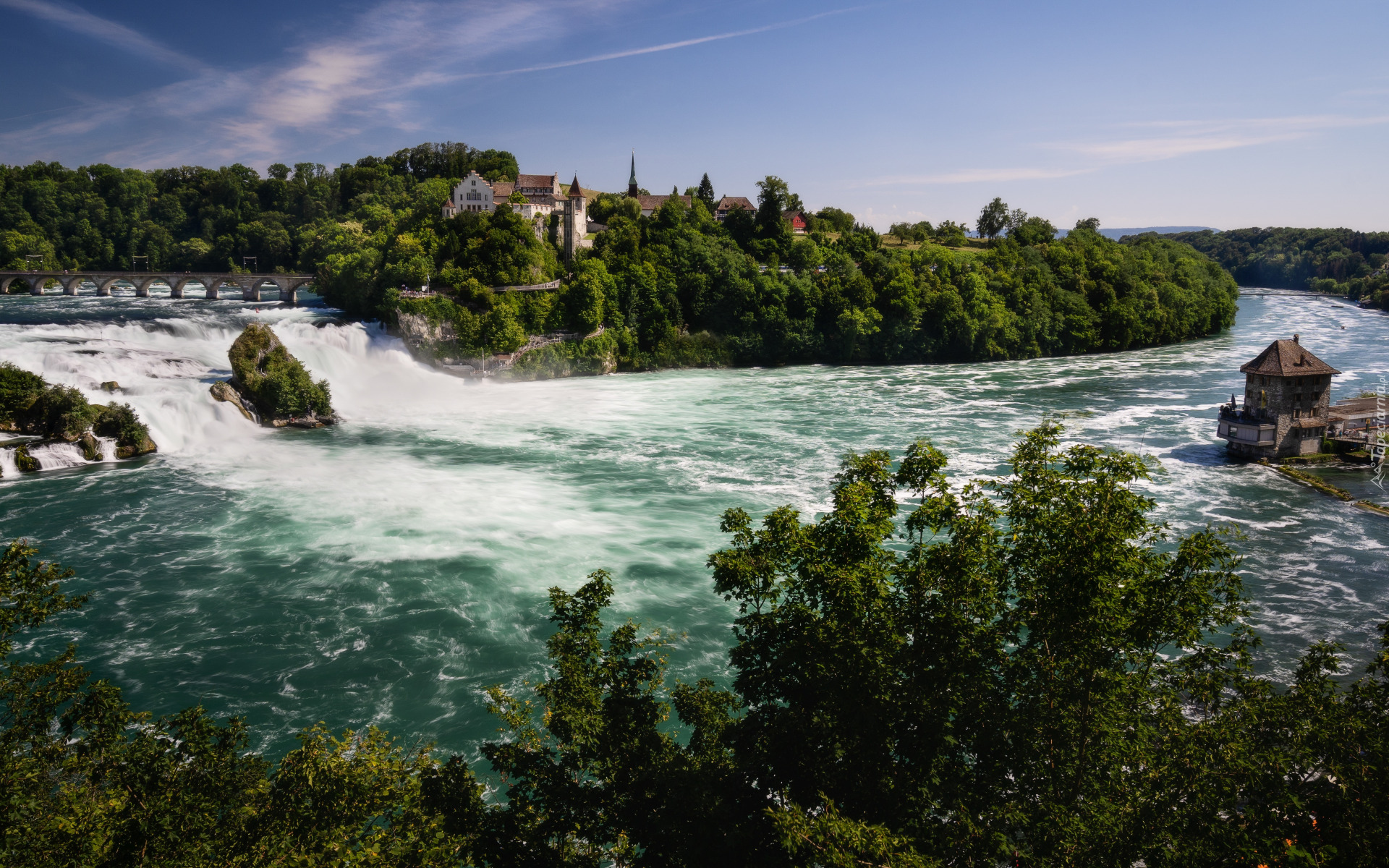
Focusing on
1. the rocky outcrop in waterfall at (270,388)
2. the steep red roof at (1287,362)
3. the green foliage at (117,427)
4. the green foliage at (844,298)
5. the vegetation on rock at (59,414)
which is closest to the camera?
the vegetation on rock at (59,414)

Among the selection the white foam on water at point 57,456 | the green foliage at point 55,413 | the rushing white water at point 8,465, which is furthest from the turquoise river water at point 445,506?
the green foliage at point 55,413

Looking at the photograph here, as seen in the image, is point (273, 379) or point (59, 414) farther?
point (273, 379)

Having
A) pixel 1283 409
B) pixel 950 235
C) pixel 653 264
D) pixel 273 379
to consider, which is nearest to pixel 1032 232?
pixel 950 235

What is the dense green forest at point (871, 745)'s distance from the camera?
846 cm

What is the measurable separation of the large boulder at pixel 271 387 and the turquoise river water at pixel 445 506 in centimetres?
162

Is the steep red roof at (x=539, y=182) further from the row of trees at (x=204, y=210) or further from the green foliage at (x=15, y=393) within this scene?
the green foliage at (x=15, y=393)

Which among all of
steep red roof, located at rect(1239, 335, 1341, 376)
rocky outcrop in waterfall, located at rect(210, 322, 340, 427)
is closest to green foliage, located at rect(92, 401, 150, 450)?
rocky outcrop in waterfall, located at rect(210, 322, 340, 427)

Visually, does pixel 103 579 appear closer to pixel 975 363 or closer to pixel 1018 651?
pixel 1018 651

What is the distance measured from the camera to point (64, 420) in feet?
112

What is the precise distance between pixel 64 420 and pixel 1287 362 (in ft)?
175

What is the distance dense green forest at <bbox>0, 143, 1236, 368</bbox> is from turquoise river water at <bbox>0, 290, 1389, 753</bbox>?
369 inches

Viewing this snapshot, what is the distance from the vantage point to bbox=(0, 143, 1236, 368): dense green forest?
62281mm

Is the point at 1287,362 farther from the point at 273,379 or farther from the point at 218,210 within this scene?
the point at 218,210

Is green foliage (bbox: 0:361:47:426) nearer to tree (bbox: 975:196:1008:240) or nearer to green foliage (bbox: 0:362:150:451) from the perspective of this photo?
green foliage (bbox: 0:362:150:451)
